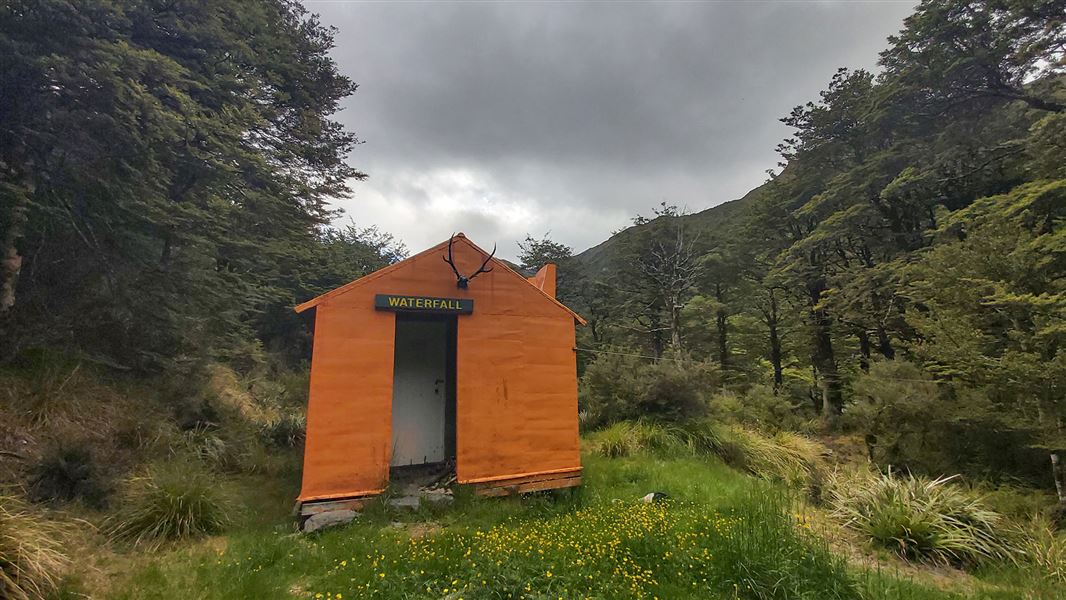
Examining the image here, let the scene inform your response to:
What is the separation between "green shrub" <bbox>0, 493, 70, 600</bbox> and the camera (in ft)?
9.80

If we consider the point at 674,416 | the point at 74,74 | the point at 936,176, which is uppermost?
the point at 936,176

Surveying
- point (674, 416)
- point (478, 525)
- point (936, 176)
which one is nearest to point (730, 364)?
point (936, 176)

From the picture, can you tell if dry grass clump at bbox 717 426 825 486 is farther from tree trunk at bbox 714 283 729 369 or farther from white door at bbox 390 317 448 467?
tree trunk at bbox 714 283 729 369

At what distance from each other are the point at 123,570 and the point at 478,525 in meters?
3.48

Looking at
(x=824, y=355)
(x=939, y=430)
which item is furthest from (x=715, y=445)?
(x=824, y=355)

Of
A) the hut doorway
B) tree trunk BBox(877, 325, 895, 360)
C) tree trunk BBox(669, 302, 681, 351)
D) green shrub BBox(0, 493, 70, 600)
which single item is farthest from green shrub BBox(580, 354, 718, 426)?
green shrub BBox(0, 493, 70, 600)

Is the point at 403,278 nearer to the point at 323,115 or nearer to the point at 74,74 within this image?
the point at 74,74

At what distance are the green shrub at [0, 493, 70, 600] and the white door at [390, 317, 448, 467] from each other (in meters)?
4.99

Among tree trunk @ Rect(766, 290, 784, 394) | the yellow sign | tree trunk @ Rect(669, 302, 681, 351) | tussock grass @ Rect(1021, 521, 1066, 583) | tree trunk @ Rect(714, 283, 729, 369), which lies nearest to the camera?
tussock grass @ Rect(1021, 521, 1066, 583)

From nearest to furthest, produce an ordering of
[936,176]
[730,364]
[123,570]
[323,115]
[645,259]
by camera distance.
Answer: [123,570] → [936,176] → [323,115] → [730,364] → [645,259]

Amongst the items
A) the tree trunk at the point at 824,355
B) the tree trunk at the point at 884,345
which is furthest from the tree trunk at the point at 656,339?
the tree trunk at the point at 884,345

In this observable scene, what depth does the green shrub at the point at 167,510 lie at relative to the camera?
4.76 metres

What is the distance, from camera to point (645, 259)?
910 inches

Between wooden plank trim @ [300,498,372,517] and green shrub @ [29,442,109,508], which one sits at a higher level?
green shrub @ [29,442,109,508]
